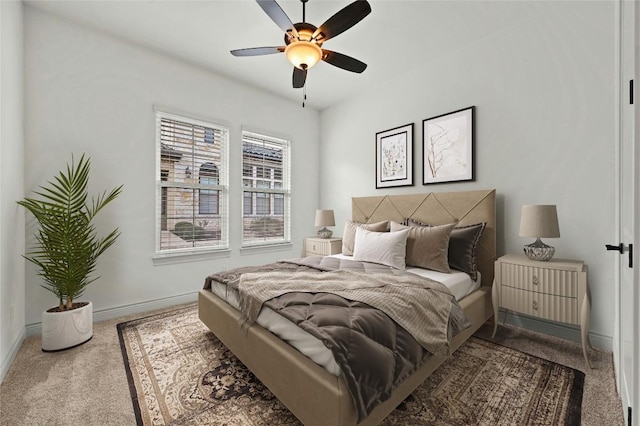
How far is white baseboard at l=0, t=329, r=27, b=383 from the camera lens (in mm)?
1851

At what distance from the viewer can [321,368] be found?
1.28 m

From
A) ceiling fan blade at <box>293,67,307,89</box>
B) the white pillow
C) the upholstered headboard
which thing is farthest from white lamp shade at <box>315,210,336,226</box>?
ceiling fan blade at <box>293,67,307,89</box>

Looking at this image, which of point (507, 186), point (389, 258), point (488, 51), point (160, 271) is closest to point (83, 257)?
point (160, 271)

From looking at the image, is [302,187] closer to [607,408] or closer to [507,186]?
[507,186]

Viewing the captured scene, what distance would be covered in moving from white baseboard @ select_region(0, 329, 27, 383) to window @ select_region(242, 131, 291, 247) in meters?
2.25

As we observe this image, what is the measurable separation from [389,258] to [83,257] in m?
2.73

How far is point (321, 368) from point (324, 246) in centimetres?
277

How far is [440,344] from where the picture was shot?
1568 mm

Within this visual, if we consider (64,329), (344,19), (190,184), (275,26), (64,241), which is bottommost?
(64,329)

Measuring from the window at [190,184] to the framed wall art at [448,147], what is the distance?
2.65 metres

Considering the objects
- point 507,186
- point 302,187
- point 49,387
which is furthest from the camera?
point 302,187

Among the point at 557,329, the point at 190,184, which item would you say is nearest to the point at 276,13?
the point at 190,184

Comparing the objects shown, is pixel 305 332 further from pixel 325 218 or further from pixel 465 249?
pixel 325 218

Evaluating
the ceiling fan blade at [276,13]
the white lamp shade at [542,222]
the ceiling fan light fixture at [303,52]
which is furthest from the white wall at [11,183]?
the white lamp shade at [542,222]
